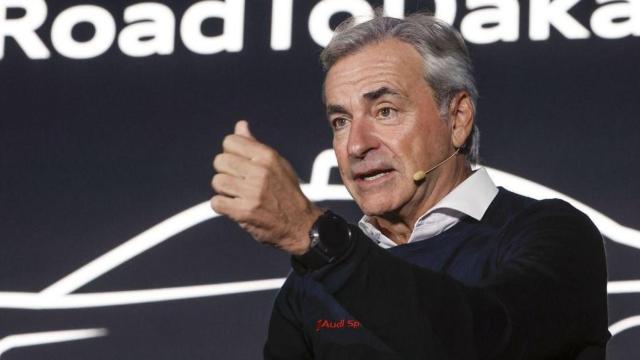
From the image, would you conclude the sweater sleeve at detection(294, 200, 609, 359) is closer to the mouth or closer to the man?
the man

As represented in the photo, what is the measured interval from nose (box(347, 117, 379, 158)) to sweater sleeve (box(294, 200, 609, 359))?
0.34 metres

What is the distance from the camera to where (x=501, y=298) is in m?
1.44

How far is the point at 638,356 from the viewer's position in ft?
8.14

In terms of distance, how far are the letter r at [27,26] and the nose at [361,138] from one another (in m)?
1.44

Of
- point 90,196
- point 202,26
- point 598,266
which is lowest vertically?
point 90,196

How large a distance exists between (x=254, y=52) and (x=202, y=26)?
0.56ft

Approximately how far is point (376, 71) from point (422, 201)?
0.81 ft

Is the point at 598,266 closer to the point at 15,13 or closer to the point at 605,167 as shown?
the point at 605,167

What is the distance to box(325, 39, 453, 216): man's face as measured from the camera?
6.44 ft

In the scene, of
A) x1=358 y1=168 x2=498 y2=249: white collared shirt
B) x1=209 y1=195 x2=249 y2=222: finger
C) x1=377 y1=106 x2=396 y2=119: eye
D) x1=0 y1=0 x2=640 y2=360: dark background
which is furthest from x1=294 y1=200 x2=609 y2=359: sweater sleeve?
x1=0 y1=0 x2=640 y2=360: dark background

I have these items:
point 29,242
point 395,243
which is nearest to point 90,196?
point 29,242

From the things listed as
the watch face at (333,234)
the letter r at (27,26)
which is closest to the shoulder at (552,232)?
the watch face at (333,234)

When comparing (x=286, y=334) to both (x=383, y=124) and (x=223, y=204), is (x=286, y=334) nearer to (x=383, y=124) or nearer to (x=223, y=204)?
(x=383, y=124)

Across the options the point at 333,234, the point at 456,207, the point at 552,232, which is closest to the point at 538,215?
the point at 552,232
